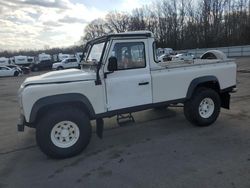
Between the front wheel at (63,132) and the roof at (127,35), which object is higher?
the roof at (127,35)

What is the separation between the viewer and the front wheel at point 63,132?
557cm

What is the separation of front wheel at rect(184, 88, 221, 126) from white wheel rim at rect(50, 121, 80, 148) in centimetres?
295

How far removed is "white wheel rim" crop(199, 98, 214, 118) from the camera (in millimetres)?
7445

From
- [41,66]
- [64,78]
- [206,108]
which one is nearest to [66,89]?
[64,78]

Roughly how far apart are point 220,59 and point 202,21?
223ft

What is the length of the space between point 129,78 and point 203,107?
2352mm

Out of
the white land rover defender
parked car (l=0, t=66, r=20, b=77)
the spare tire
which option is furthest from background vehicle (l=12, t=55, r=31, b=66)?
the white land rover defender

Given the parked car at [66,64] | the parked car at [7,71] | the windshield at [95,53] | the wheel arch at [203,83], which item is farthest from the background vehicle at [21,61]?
the wheel arch at [203,83]

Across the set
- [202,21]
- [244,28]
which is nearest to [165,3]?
[202,21]

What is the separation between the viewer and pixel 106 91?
6043 mm

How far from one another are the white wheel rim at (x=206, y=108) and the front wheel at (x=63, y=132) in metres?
3.05

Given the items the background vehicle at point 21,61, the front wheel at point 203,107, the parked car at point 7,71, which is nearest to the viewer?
the front wheel at point 203,107

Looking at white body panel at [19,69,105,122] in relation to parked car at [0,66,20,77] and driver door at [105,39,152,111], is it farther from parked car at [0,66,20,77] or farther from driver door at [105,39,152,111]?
parked car at [0,66,20,77]

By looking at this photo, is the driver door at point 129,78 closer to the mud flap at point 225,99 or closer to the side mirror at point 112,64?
the side mirror at point 112,64
